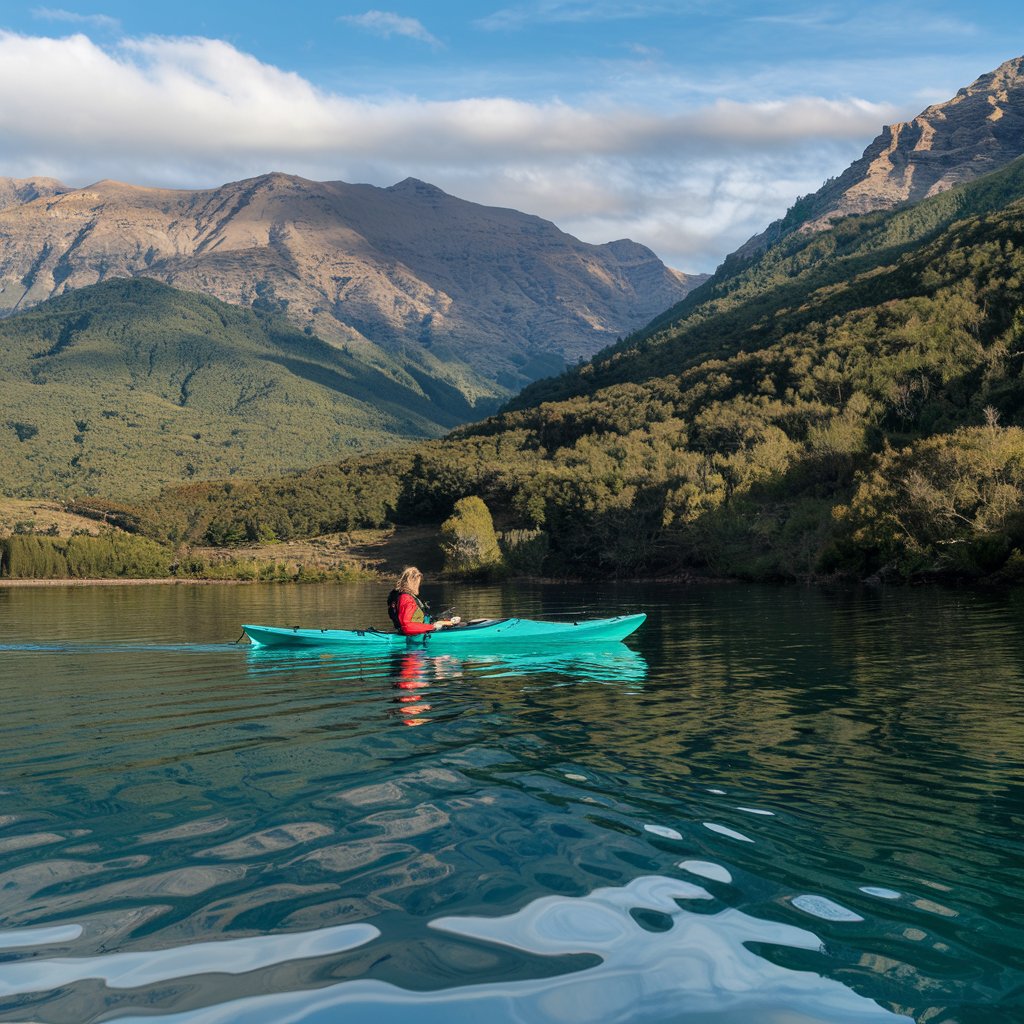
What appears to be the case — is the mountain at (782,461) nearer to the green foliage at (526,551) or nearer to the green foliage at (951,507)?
the green foliage at (951,507)

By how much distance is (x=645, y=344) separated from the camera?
198 meters

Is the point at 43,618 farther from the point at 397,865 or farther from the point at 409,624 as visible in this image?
the point at 397,865

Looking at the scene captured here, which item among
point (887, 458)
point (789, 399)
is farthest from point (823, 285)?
point (887, 458)

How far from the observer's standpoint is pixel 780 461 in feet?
281

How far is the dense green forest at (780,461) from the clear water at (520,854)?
3675 cm

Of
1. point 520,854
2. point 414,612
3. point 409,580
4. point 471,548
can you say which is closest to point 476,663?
point 414,612

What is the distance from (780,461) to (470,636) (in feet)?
214

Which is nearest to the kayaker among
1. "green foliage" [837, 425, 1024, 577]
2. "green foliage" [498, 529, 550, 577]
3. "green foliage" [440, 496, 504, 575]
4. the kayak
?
the kayak

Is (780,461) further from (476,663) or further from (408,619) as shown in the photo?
(476,663)

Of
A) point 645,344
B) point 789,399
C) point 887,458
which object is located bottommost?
point 887,458

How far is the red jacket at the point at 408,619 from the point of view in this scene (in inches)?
995

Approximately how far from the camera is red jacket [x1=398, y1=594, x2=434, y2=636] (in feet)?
82.9

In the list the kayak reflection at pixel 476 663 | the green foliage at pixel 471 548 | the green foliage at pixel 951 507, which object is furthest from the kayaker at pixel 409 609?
the green foliage at pixel 471 548

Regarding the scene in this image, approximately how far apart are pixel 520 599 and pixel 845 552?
2063cm
